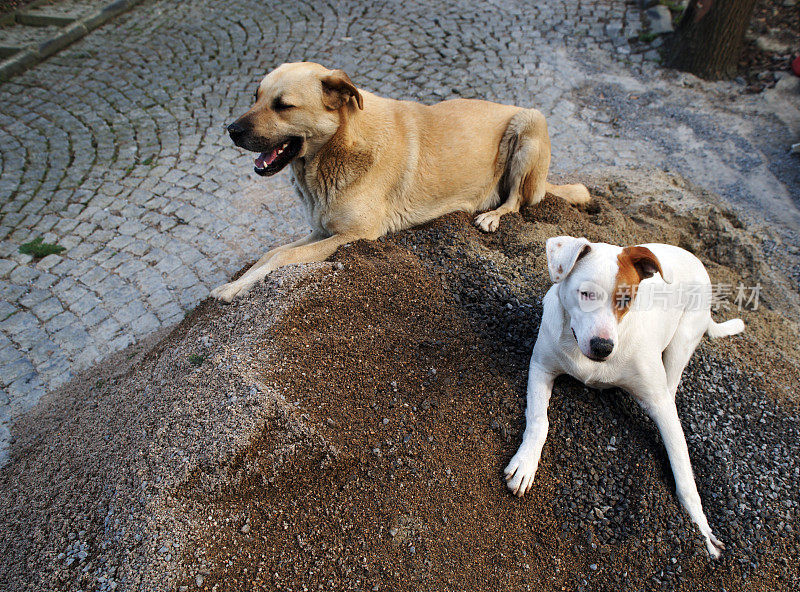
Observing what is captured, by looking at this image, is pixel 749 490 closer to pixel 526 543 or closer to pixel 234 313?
pixel 526 543

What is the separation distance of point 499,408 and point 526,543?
2.77 feet

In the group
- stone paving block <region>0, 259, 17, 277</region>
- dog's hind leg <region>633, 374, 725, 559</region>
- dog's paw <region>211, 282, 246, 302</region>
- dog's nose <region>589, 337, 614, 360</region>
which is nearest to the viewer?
dog's nose <region>589, 337, 614, 360</region>

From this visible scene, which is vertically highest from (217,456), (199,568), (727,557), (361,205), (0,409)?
(361,205)

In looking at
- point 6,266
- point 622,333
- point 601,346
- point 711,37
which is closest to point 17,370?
point 6,266

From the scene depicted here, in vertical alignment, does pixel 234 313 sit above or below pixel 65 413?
above

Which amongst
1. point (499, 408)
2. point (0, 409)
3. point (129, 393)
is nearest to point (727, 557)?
point (499, 408)

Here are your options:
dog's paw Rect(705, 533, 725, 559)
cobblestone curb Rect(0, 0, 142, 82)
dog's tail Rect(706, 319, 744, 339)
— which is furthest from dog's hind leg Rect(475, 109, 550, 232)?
cobblestone curb Rect(0, 0, 142, 82)

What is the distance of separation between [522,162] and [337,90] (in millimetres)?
1982

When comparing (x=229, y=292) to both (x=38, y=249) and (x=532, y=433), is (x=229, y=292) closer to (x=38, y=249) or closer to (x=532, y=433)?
(x=532, y=433)

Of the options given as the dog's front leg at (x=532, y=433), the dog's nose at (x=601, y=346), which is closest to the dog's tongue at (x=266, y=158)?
the dog's front leg at (x=532, y=433)

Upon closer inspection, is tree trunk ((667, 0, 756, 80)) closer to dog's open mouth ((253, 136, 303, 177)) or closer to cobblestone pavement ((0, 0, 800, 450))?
cobblestone pavement ((0, 0, 800, 450))

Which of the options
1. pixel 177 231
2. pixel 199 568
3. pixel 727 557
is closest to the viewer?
pixel 199 568

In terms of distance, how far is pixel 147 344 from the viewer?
516cm

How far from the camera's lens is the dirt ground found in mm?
3109
